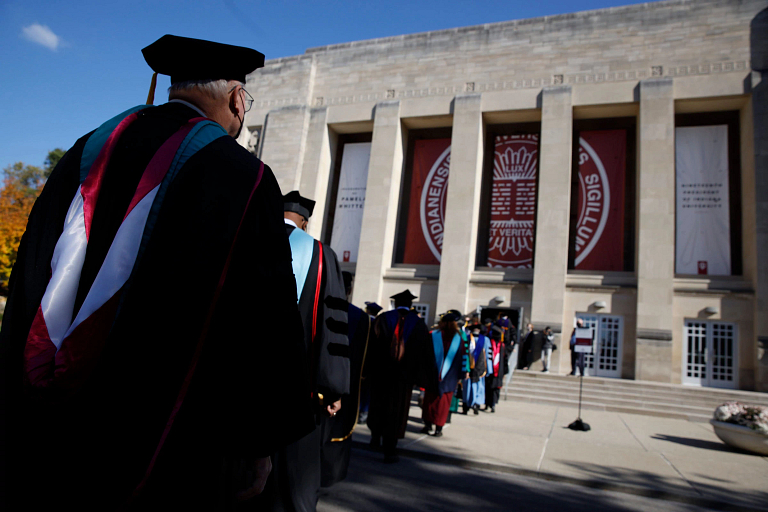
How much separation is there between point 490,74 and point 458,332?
15911 mm

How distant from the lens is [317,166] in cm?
2288

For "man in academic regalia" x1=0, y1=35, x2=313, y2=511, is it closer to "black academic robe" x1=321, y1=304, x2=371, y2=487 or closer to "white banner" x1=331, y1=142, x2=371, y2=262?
"black academic robe" x1=321, y1=304, x2=371, y2=487

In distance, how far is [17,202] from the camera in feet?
140

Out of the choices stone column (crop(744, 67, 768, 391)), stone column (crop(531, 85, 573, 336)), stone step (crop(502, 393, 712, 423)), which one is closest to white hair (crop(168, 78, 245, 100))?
stone step (crop(502, 393, 712, 423))

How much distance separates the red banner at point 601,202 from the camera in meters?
19.4

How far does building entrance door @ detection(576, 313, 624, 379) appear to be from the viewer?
59.4 ft

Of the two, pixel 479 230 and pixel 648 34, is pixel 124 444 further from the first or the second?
pixel 648 34

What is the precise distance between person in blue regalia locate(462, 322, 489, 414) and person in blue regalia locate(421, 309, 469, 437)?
1.08 metres

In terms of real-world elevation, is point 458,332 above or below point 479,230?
below

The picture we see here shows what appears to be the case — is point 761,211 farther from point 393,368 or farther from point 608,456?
point 393,368

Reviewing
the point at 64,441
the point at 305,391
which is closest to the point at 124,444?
the point at 64,441

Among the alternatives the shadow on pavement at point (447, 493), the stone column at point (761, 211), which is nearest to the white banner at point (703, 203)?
the stone column at point (761, 211)

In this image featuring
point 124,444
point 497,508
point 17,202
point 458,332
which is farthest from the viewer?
point 17,202

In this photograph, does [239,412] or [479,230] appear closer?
[239,412]
